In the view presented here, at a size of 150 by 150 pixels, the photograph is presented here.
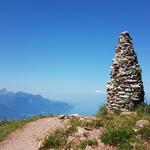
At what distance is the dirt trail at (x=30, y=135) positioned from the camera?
20875mm

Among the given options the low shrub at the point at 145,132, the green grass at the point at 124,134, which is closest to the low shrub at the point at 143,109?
the green grass at the point at 124,134

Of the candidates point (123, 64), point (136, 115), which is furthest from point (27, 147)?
point (123, 64)

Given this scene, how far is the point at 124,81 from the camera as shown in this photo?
2738 centimetres

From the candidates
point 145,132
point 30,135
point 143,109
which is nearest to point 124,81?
point 143,109

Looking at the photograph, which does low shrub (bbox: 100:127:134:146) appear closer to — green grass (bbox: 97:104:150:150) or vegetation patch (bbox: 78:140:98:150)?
green grass (bbox: 97:104:150:150)

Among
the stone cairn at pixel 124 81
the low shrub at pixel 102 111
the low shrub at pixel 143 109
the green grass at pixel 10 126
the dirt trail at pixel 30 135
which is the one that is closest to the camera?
the dirt trail at pixel 30 135

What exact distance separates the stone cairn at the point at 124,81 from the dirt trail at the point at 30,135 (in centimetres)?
527

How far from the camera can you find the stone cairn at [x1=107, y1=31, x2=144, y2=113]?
26969 millimetres

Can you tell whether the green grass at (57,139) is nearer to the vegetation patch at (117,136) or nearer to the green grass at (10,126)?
the vegetation patch at (117,136)

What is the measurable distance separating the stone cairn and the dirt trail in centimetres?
527

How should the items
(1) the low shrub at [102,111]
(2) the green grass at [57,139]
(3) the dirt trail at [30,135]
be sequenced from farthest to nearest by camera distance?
(1) the low shrub at [102,111] → (3) the dirt trail at [30,135] → (2) the green grass at [57,139]

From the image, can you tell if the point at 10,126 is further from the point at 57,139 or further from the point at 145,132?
the point at 145,132

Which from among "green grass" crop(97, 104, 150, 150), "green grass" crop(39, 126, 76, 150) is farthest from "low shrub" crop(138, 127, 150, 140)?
"green grass" crop(39, 126, 76, 150)

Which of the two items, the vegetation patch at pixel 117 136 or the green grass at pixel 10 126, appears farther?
the green grass at pixel 10 126
